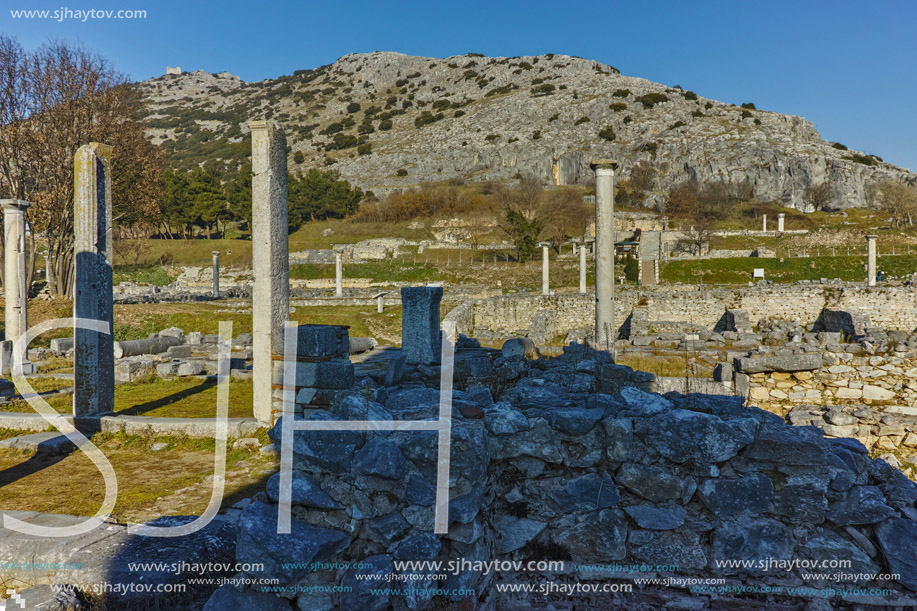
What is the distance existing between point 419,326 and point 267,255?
7.89 feet

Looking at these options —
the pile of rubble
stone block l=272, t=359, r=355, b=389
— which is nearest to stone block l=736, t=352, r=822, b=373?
the pile of rubble

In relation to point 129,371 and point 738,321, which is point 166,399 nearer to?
point 129,371

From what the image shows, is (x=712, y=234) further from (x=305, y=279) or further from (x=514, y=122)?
(x=514, y=122)

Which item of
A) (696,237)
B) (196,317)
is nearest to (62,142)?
(196,317)

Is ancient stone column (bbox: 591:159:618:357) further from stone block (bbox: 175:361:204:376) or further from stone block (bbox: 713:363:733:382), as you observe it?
stone block (bbox: 175:361:204:376)

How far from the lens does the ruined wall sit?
2381 centimetres

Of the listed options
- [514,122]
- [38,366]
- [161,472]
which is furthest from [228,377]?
[514,122]

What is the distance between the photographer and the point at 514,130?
87.1 metres

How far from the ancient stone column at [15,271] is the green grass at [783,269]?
33047mm

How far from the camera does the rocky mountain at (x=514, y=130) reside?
69.4 meters

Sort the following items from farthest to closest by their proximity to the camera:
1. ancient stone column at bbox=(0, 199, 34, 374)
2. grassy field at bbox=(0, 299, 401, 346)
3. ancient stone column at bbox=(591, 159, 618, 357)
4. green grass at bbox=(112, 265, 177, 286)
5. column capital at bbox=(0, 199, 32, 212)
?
green grass at bbox=(112, 265, 177, 286)
grassy field at bbox=(0, 299, 401, 346)
ancient stone column at bbox=(591, 159, 618, 357)
ancient stone column at bbox=(0, 199, 34, 374)
column capital at bbox=(0, 199, 32, 212)

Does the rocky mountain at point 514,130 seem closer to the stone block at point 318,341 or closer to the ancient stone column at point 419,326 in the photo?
the ancient stone column at point 419,326

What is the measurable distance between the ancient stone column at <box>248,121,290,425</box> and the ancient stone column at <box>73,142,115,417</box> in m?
2.51

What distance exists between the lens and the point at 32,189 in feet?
69.5
